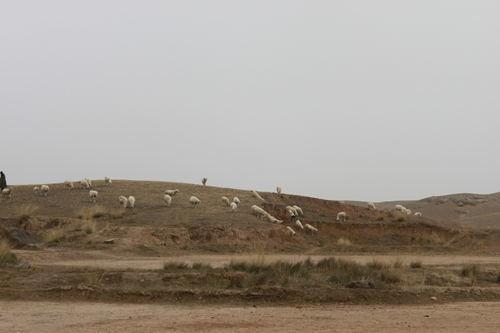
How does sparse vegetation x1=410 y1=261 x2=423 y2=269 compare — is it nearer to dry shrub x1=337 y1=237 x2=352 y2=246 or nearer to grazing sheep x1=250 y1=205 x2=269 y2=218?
dry shrub x1=337 y1=237 x2=352 y2=246

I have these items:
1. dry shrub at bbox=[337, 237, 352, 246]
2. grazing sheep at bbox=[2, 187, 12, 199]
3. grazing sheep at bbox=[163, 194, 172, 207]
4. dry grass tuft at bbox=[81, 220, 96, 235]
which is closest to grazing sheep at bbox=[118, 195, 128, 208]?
grazing sheep at bbox=[163, 194, 172, 207]

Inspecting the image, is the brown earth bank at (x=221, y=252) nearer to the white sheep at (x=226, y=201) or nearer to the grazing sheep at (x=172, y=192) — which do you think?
the grazing sheep at (x=172, y=192)

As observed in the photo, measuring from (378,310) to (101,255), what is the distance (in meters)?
14.8

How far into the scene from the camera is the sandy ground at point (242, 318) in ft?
38.2

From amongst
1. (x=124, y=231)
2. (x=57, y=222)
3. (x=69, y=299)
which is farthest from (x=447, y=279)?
(x=57, y=222)

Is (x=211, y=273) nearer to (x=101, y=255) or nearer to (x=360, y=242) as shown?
(x=101, y=255)

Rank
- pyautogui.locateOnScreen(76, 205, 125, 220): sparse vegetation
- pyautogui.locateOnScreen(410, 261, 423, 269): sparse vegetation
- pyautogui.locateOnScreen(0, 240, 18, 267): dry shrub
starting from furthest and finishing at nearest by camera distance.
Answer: pyautogui.locateOnScreen(76, 205, 125, 220): sparse vegetation < pyautogui.locateOnScreen(410, 261, 423, 269): sparse vegetation < pyautogui.locateOnScreen(0, 240, 18, 267): dry shrub

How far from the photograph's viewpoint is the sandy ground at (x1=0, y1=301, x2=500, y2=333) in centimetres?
1164

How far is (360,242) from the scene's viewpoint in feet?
122

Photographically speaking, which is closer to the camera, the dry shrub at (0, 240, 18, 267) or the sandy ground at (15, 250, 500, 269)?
the dry shrub at (0, 240, 18, 267)

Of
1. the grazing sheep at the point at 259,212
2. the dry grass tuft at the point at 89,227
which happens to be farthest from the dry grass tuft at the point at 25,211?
the grazing sheep at the point at 259,212

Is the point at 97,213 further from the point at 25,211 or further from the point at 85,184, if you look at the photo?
the point at 85,184

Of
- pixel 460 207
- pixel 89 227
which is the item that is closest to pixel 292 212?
pixel 89 227

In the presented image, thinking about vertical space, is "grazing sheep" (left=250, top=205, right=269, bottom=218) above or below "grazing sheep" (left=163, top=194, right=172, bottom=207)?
below
